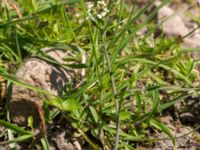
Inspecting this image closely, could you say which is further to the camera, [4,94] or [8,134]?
[4,94]

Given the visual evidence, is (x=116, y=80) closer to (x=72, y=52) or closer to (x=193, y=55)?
(x=72, y=52)

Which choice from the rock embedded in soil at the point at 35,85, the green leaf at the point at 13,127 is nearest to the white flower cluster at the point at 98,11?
the rock embedded in soil at the point at 35,85

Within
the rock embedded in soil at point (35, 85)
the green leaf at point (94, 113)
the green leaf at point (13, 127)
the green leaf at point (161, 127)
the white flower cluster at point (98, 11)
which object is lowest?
the green leaf at point (161, 127)

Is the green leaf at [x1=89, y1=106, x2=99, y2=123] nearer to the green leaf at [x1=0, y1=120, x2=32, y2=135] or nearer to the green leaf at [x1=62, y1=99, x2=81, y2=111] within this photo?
the green leaf at [x1=62, y1=99, x2=81, y2=111]

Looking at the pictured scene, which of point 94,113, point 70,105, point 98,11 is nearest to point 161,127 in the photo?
point 94,113

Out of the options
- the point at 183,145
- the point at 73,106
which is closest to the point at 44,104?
the point at 73,106

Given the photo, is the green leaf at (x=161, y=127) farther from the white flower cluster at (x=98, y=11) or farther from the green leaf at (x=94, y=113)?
the white flower cluster at (x=98, y=11)

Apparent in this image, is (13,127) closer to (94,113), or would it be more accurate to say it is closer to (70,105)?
(70,105)
